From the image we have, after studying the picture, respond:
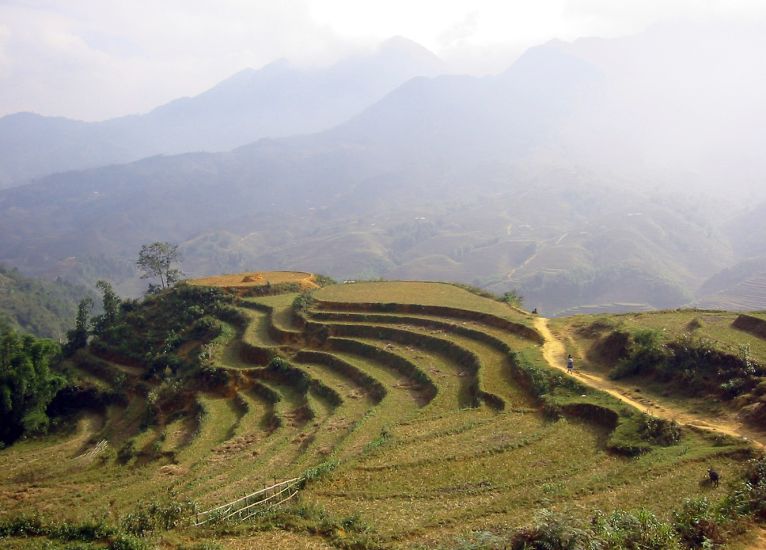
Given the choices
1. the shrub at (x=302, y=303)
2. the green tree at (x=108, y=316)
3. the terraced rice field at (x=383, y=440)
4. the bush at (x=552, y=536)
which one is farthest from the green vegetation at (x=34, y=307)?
the bush at (x=552, y=536)

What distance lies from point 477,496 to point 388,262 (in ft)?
513

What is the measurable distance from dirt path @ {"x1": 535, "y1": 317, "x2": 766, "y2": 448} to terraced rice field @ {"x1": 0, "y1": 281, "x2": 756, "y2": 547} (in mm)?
879

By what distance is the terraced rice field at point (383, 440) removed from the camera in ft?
49.9

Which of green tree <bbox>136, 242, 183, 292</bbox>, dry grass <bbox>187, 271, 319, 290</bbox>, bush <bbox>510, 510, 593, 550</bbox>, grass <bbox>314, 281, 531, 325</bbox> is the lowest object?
bush <bbox>510, 510, 593, 550</bbox>

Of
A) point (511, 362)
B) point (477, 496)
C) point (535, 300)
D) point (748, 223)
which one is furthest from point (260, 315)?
point (748, 223)

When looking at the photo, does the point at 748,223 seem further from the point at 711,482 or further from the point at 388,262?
the point at 711,482

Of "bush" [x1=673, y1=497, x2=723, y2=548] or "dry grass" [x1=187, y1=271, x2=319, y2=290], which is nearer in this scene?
"bush" [x1=673, y1=497, x2=723, y2=548]

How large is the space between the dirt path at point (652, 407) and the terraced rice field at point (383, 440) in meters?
0.88

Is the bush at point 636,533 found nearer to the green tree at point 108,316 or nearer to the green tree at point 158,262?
the green tree at point 108,316

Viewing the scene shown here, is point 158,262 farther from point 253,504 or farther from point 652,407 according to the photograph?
point 652,407

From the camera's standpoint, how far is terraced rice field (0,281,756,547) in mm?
15195

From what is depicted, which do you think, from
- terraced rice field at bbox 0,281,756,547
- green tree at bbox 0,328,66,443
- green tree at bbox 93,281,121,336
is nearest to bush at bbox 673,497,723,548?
terraced rice field at bbox 0,281,756,547

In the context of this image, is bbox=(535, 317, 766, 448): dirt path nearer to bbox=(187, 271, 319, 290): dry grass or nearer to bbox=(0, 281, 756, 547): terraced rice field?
bbox=(0, 281, 756, 547): terraced rice field

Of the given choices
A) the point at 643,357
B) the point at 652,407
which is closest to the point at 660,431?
→ the point at 652,407
